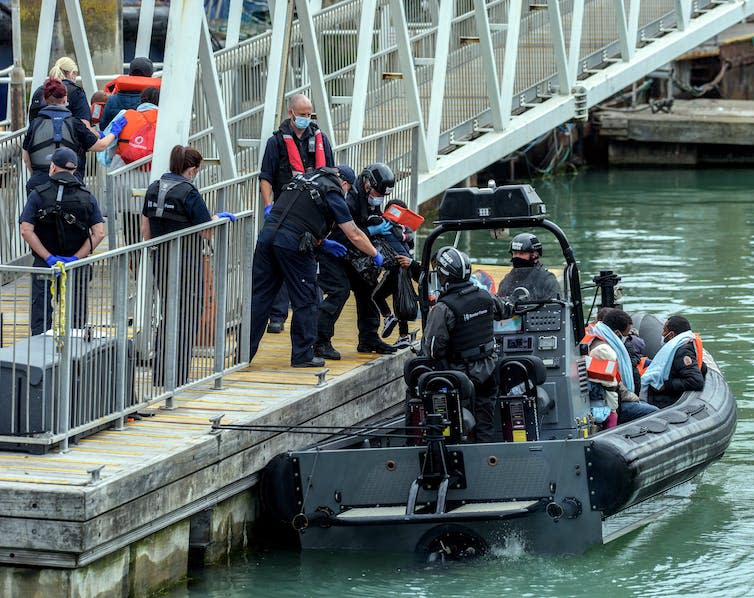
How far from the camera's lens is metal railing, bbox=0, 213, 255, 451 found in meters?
9.10

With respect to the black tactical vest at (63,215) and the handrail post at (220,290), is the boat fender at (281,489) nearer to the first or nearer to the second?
the handrail post at (220,290)

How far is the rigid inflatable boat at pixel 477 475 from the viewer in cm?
988

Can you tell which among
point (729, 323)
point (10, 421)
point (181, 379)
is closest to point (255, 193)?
point (181, 379)

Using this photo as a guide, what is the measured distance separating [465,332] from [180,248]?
179 cm

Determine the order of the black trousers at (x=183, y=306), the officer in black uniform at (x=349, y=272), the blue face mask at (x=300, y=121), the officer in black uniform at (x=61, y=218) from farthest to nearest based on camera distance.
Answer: the blue face mask at (x=300, y=121) < the officer in black uniform at (x=349, y=272) < the officer in black uniform at (x=61, y=218) < the black trousers at (x=183, y=306)

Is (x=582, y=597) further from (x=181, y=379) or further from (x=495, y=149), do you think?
(x=495, y=149)

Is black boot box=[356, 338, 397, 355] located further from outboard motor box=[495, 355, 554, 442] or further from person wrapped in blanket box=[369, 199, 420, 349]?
outboard motor box=[495, 355, 554, 442]

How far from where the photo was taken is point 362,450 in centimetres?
1006

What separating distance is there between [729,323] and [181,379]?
8699 mm

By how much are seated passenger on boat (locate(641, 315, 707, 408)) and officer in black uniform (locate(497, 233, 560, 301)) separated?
4.33ft

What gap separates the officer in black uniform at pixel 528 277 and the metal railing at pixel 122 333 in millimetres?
1742

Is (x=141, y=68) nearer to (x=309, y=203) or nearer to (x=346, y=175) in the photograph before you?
(x=346, y=175)

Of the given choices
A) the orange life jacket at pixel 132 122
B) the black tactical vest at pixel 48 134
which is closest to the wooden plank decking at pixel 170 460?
the orange life jacket at pixel 132 122

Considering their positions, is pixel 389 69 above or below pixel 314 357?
above
